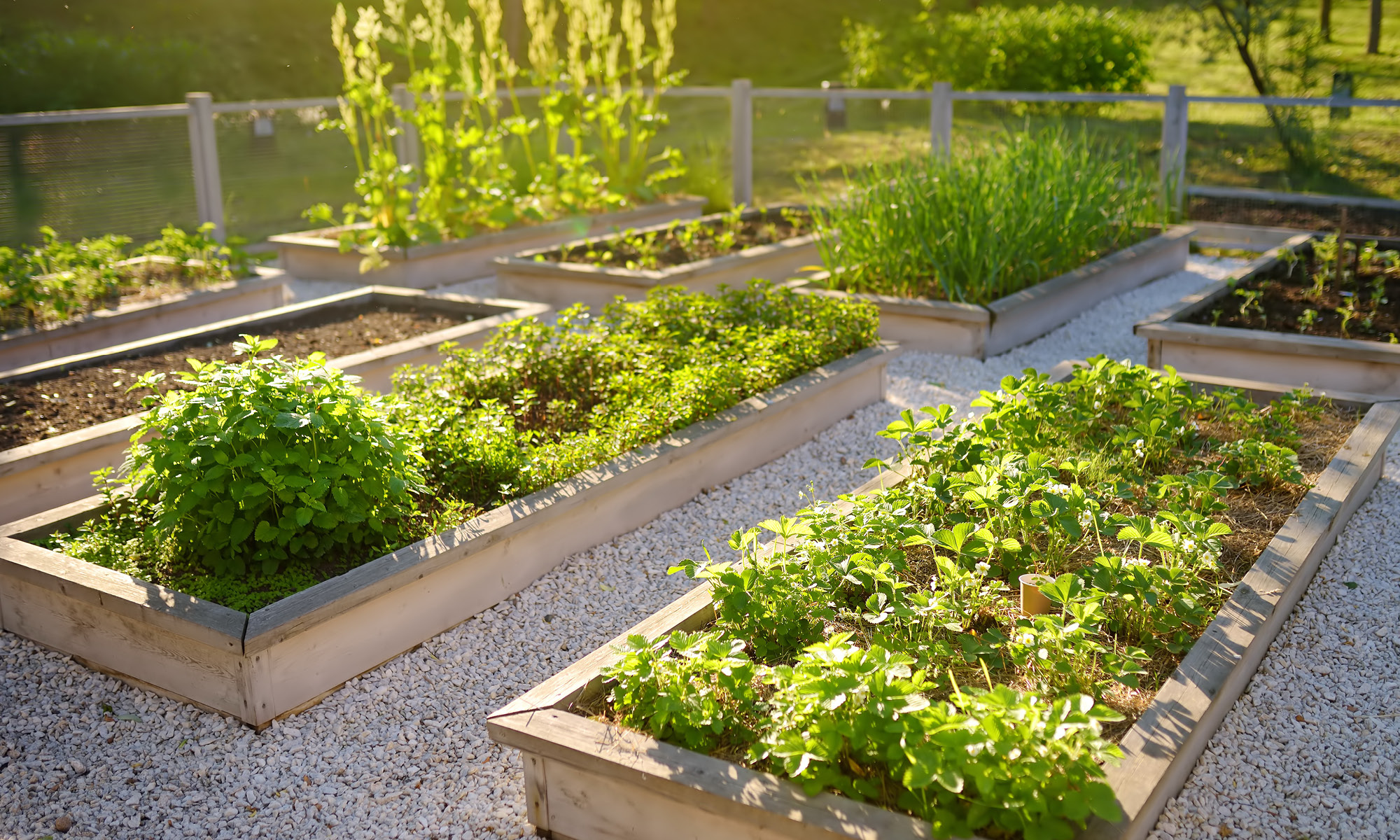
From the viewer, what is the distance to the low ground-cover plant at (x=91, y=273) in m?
6.28

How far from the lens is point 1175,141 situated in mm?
9797

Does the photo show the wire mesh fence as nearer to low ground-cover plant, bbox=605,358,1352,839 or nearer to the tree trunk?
low ground-cover plant, bbox=605,358,1352,839

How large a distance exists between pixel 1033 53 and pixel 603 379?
13.5m

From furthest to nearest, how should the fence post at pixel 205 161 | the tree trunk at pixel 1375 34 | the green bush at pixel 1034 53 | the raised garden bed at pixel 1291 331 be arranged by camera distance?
1. the tree trunk at pixel 1375 34
2. the green bush at pixel 1034 53
3. the fence post at pixel 205 161
4. the raised garden bed at pixel 1291 331

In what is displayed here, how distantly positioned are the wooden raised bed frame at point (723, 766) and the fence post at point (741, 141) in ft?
28.5

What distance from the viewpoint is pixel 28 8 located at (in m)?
18.4

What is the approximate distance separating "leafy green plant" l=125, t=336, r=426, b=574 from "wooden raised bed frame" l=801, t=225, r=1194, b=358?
319 centimetres

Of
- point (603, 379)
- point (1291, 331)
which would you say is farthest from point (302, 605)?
point (1291, 331)

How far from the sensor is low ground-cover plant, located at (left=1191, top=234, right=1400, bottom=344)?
5.80m

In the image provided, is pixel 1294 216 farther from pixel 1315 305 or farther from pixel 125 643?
pixel 125 643

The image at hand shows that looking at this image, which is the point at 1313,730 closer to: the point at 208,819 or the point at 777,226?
the point at 208,819

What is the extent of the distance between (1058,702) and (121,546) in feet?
9.21

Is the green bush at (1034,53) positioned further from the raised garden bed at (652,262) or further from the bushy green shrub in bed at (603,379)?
the bushy green shrub in bed at (603,379)

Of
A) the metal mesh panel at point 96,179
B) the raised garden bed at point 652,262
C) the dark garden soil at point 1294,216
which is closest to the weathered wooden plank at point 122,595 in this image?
the raised garden bed at point 652,262
